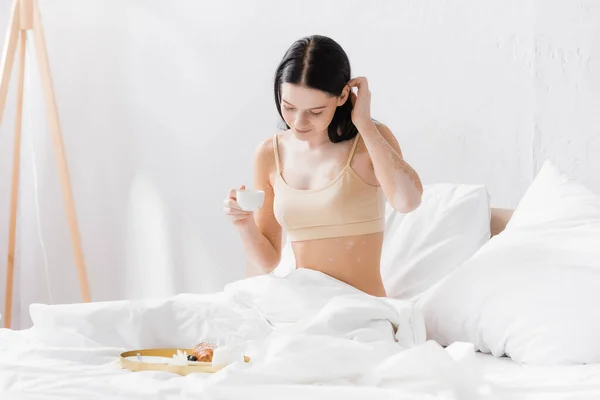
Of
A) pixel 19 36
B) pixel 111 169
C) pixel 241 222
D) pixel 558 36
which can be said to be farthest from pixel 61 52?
pixel 558 36

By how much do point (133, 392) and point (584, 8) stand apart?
1.67m

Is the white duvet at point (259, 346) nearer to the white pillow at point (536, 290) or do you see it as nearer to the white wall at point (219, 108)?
the white pillow at point (536, 290)

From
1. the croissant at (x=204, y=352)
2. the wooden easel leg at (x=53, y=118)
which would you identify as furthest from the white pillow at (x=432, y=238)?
the wooden easel leg at (x=53, y=118)

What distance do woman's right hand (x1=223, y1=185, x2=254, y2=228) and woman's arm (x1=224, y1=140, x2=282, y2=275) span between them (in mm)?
52

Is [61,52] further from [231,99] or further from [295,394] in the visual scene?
[295,394]

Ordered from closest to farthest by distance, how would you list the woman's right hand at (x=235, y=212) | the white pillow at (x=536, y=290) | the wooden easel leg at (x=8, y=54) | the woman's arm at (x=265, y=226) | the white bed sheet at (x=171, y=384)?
the white bed sheet at (x=171, y=384)
the white pillow at (x=536, y=290)
the woman's right hand at (x=235, y=212)
the woman's arm at (x=265, y=226)
the wooden easel leg at (x=8, y=54)

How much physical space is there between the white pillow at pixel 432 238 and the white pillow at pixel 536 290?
16 centimetres

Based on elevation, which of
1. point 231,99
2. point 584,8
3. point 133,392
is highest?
point 584,8

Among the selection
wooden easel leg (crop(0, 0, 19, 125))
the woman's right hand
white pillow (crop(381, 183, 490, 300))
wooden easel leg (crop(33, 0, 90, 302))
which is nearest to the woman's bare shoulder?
the woman's right hand

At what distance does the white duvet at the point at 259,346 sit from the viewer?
1396 mm

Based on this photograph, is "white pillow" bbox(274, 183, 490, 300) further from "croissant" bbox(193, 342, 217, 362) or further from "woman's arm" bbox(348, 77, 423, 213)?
"croissant" bbox(193, 342, 217, 362)

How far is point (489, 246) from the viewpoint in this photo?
2.12 m

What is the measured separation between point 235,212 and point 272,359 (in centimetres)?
67

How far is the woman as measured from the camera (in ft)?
6.61
